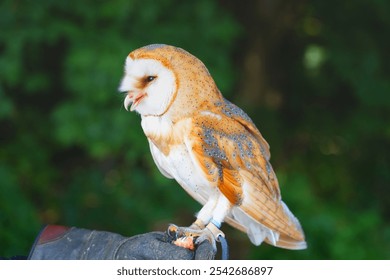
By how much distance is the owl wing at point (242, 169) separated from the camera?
4.59 ft

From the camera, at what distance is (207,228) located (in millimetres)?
1465

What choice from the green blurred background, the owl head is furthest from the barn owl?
the green blurred background

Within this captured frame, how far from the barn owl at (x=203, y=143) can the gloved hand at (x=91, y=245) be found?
0.30 ft

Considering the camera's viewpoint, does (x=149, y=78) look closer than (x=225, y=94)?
Yes

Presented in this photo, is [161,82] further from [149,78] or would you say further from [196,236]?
[196,236]

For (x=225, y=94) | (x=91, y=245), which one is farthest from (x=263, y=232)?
(x=225, y=94)

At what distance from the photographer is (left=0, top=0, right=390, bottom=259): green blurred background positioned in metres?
3.10

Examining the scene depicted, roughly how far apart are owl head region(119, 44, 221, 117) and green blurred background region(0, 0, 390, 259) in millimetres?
1251

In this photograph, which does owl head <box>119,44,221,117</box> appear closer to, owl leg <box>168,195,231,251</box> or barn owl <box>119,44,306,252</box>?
barn owl <box>119,44,306,252</box>

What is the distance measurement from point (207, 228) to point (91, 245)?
12.7 inches

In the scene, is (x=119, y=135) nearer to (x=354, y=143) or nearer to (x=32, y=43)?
(x=32, y=43)

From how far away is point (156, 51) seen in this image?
137cm
